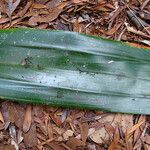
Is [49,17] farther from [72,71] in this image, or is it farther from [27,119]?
[27,119]

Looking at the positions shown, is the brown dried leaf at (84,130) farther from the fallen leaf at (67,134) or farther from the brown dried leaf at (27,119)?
the brown dried leaf at (27,119)

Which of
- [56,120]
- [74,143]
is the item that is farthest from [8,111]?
[74,143]

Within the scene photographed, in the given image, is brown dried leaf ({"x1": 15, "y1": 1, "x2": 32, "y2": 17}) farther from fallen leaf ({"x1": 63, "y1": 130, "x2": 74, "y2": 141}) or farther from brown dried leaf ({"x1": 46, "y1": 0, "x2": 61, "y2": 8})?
fallen leaf ({"x1": 63, "y1": 130, "x2": 74, "y2": 141})

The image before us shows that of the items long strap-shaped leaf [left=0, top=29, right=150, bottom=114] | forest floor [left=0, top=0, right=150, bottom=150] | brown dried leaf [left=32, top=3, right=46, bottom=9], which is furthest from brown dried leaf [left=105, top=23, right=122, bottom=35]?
brown dried leaf [left=32, top=3, right=46, bottom=9]

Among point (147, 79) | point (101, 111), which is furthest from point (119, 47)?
point (101, 111)

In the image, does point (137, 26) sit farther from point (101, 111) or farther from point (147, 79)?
point (101, 111)

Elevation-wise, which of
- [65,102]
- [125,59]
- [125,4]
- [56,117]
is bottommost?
[56,117]

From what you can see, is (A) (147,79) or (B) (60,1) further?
(B) (60,1)

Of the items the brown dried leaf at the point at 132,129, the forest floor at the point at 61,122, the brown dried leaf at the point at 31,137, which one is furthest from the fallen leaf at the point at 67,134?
the brown dried leaf at the point at 132,129
